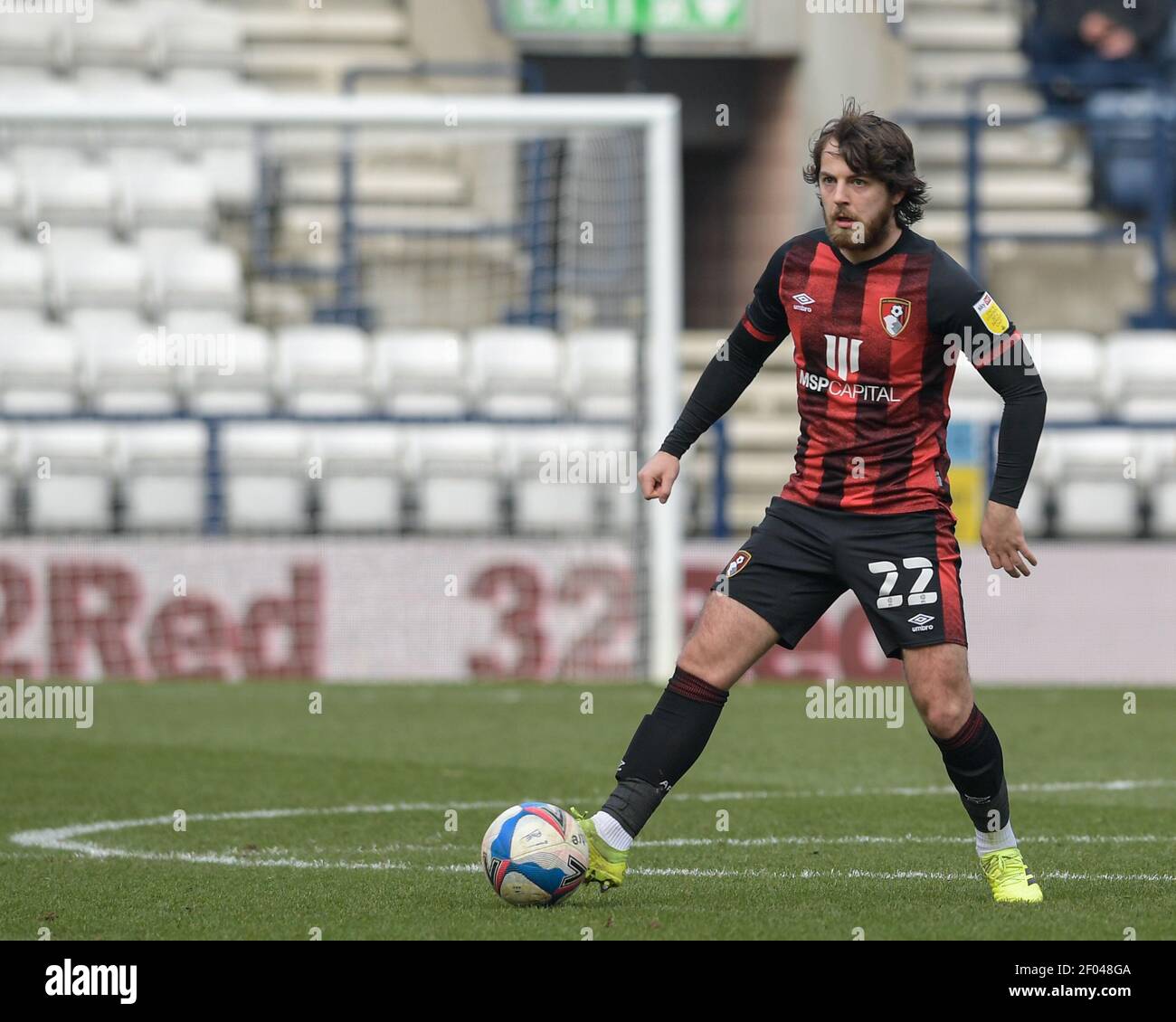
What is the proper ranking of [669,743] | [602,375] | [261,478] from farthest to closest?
[602,375] < [261,478] < [669,743]

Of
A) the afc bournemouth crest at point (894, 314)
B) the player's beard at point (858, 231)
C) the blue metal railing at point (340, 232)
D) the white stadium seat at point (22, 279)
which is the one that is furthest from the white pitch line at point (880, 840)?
the white stadium seat at point (22, 279)

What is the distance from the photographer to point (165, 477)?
12812 mm

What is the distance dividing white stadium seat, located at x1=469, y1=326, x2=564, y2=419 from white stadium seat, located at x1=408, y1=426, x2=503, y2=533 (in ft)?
1.02

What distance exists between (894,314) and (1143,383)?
376 inches

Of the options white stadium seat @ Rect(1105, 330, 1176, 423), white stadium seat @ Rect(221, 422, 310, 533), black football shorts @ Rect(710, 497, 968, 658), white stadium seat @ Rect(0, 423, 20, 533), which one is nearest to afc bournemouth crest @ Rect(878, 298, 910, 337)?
black football shorts @ Rect(710, 497, 968, 658)

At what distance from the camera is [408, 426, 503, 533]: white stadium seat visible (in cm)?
1292

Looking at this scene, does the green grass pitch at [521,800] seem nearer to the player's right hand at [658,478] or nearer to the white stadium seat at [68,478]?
the player's right hand at [658,478]

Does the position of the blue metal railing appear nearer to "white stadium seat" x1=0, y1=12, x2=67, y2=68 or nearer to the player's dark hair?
"white stadium seat" x1=0, y1=12, x2=67, y2=68

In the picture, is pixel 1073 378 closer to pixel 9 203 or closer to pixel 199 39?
pixel 9 203

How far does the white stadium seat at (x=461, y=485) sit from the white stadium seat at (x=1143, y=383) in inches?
167

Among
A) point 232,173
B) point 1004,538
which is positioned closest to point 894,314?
point 1004,538
